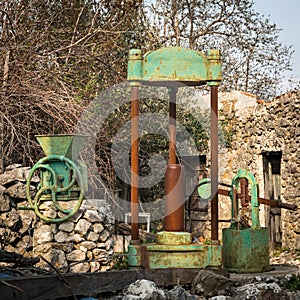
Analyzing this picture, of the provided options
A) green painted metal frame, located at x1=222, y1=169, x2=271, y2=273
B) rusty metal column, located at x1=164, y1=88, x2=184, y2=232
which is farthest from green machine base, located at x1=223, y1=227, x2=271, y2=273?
rusty metal column, located at x1=164, y1=88, x2=184, y2=232

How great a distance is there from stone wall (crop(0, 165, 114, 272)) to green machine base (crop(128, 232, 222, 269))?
4.95ft

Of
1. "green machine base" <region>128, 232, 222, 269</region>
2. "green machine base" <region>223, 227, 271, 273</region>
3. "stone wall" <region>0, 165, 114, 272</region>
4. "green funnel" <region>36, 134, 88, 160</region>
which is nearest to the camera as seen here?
"green machine base" <region>128, 232, 222, 269</region>

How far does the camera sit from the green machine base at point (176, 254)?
16.6 feet

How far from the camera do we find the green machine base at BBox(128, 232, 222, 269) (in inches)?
199

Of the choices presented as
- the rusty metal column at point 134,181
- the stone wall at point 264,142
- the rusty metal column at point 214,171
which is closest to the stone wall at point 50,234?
the rusty metal column at point 134,181

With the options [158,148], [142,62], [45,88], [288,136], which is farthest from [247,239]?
[158,148]

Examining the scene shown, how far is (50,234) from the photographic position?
6.69 meters

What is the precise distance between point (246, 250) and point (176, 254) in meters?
1.43

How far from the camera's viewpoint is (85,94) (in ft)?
29.7

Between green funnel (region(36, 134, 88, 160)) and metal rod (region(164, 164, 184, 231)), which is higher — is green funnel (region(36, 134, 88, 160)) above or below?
above

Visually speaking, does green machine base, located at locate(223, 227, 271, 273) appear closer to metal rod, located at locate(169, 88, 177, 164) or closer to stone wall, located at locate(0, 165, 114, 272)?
metal rod, located at locate(169, 88, 177, 164)

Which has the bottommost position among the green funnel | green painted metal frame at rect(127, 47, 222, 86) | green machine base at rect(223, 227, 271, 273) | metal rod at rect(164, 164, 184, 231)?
green machine base at rect(223, 227, 271, 273)

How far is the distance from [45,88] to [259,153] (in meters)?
4.19

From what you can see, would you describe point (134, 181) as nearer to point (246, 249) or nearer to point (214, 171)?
point (214, 171)
